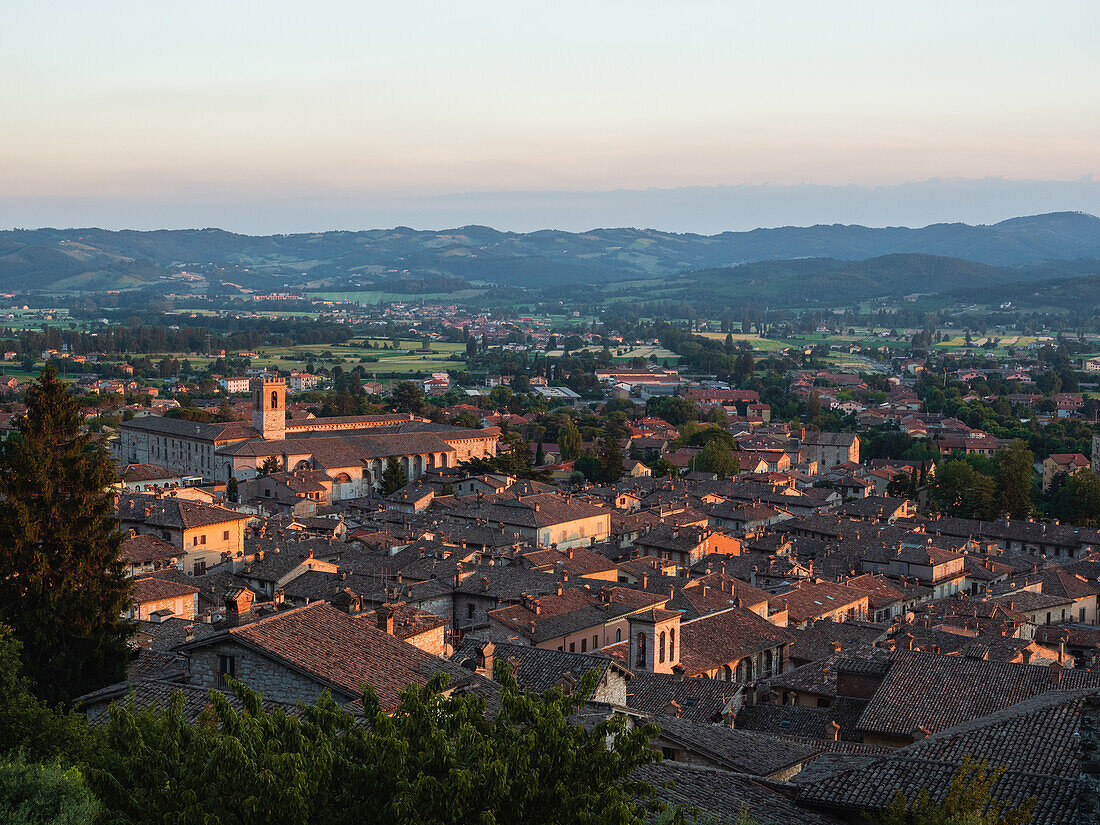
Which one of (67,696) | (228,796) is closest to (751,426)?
(67,696)

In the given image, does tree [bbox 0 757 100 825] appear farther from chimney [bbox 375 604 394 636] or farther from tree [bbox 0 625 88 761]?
chimney [bbox 375 604 394 636]

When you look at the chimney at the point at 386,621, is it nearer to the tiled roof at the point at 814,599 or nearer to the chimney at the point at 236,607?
the chimney at the point at 236,607

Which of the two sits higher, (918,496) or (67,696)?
(67,696)

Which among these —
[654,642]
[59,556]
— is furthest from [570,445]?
[59,556]

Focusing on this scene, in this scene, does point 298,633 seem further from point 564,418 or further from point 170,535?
point 564,418

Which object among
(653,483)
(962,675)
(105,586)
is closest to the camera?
(105,586)

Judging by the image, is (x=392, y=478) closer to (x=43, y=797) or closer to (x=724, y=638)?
(x=724, y=638)
